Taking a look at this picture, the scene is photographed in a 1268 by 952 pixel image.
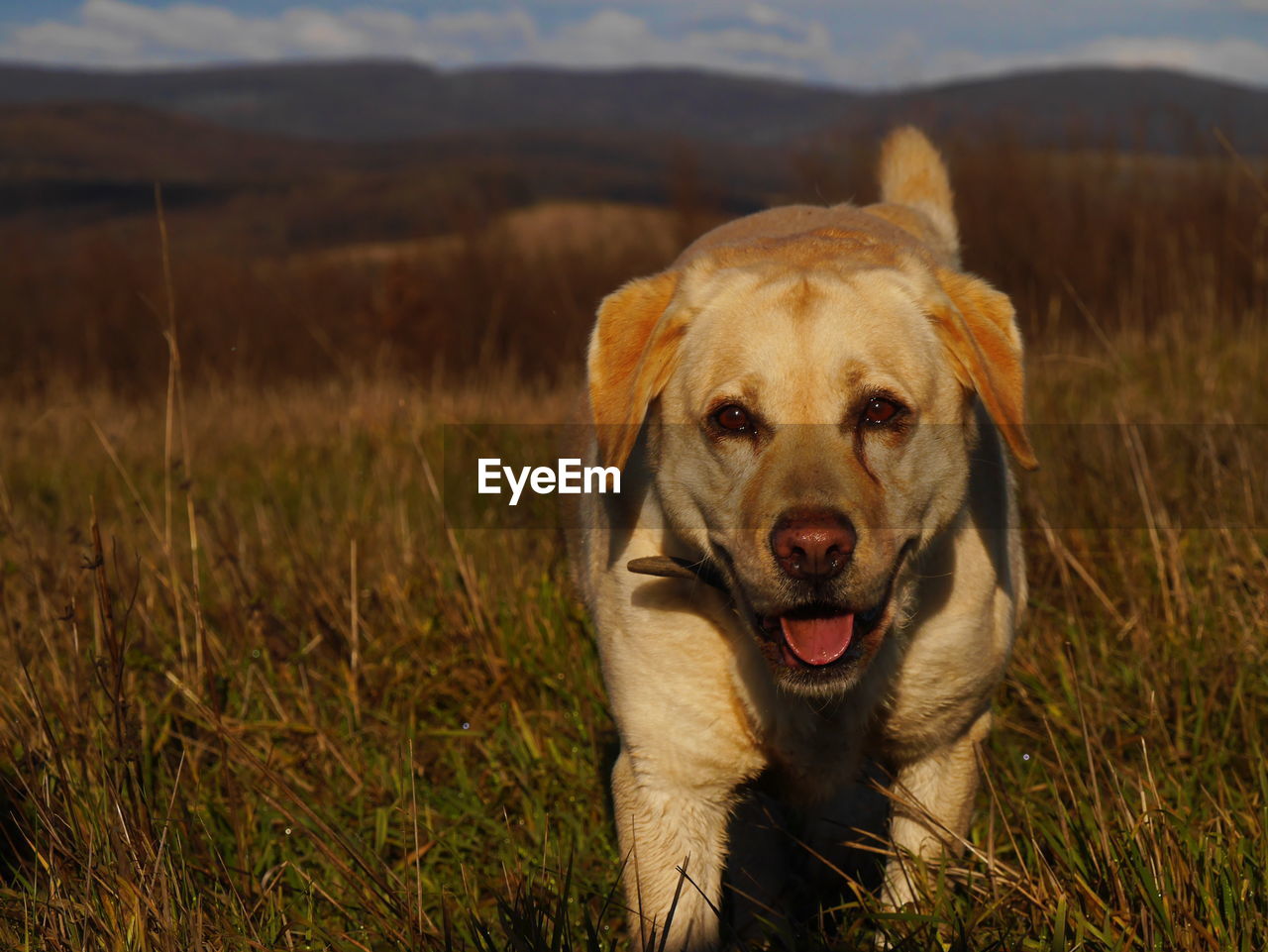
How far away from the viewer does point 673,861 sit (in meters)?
2.46

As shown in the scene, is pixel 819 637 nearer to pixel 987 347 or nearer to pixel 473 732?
pixel 987 347

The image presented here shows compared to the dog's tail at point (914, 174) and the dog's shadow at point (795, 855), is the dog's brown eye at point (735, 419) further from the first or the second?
the dog's tail at point (914, 174)

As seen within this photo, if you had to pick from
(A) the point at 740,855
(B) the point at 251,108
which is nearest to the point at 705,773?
(A) the point at 740,855

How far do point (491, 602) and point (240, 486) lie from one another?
3356 mm

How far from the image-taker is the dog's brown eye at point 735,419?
233 cm

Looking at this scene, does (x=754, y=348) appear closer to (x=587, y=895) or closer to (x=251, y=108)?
(x=587, y=895)

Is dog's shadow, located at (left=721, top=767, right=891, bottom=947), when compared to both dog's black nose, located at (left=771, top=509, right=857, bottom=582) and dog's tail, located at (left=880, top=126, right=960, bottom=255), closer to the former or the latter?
dog's black nose, located at (left=771, top=509, right=857, bottom=582)

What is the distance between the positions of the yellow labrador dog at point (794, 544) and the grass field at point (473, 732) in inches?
9.8

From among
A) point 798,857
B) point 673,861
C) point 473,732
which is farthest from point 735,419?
point 798,857

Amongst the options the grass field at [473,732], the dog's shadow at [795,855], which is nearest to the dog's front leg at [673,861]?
the grass field at [473,732]

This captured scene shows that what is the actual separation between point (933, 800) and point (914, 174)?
247 centimetres

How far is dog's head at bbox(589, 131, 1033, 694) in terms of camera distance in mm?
2119

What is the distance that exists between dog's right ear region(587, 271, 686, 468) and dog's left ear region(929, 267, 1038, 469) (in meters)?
0.58

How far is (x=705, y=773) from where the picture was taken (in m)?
2.46
